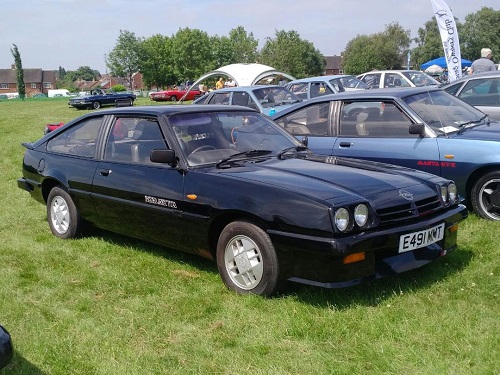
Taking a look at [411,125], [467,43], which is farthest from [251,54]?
[411,125]

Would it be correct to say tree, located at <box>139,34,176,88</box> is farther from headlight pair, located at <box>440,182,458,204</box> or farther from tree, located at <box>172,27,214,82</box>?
headlight pair, located at <box>440,182,458,204</box>

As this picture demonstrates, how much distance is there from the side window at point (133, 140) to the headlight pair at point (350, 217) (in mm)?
1882

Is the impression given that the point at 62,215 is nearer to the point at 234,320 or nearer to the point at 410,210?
the point at 234,320

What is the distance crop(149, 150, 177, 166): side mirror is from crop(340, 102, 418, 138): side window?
2876 mm

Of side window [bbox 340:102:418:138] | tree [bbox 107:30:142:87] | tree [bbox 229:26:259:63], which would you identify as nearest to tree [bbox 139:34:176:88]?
tree [bbox 107:30:142:87]

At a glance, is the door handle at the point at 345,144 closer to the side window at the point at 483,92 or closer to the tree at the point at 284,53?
the side window at the point at 483,92

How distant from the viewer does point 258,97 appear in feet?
47.6

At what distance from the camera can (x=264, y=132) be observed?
5508 mm

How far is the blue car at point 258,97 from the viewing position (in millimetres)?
14359

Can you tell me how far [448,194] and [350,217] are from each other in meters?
1.21

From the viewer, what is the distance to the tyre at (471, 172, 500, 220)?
19.7 ft

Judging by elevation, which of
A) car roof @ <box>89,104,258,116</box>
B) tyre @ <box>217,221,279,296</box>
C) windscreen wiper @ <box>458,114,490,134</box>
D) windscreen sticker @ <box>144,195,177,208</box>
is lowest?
tyre @ <box>217,221,279,296</box>

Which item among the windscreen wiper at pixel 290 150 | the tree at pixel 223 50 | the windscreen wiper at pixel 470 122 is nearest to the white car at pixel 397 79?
the windscreen wiper at pixel 470 122

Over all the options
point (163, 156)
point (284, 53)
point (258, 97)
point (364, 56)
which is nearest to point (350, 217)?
point (163, 156)
